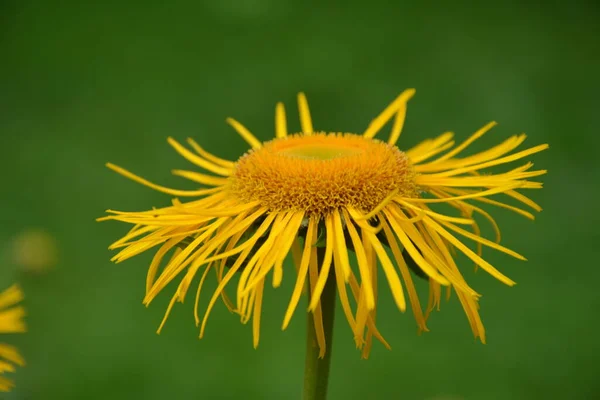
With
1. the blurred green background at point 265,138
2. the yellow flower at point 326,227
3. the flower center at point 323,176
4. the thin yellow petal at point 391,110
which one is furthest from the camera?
the blurred green background at point 265,138

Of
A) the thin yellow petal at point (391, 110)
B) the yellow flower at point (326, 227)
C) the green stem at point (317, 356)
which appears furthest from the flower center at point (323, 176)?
the thin yellow petal at point (391, 110)

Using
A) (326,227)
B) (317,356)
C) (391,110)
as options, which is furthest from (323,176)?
(391,110)

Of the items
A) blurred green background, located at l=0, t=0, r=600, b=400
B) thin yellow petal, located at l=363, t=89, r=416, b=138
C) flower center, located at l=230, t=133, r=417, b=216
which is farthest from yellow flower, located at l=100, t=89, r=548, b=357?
blurred green background, located at l=0, t=0, r=600, b=400

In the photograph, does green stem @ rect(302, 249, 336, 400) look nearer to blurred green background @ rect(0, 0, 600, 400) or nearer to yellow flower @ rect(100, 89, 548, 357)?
yellow flower @ rect(100, 89, 548, 357)

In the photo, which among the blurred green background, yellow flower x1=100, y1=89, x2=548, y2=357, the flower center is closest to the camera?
yellow flower x1=100, y1=89, x2=548, y2=357

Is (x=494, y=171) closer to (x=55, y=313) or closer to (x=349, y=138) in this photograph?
(x=55, y=313)

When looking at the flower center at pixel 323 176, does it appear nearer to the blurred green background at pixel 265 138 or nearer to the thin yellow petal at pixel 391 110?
the thin yellow petal at pixel 391 110

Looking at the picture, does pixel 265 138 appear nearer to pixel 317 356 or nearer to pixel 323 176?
pixel 323 176
